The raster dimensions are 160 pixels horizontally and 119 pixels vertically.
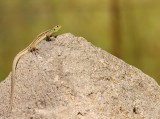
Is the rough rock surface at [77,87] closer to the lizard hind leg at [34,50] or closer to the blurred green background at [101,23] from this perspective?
the lizard hind leg at [34,50]

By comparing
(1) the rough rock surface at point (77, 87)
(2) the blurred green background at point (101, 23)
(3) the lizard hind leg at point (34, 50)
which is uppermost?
(2) the blurred green background at point (101, 23)

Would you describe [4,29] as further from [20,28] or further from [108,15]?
[108,15]

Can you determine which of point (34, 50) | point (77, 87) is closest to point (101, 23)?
point (34, 50)

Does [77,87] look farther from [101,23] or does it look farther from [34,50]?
[101,23]

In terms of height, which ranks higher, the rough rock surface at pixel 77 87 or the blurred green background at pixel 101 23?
the blurred green background at pixel 101 23

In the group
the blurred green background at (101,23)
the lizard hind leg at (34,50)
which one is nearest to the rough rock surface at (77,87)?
the lizard hind leg at (34,50)

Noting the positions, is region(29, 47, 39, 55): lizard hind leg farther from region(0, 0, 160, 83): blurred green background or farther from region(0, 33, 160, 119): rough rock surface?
region(0, 0, 160, 83): blurred green background

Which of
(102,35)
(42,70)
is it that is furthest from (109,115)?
(102,35)

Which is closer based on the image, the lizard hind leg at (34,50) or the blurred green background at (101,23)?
the lizard hind leg at (34,50)
